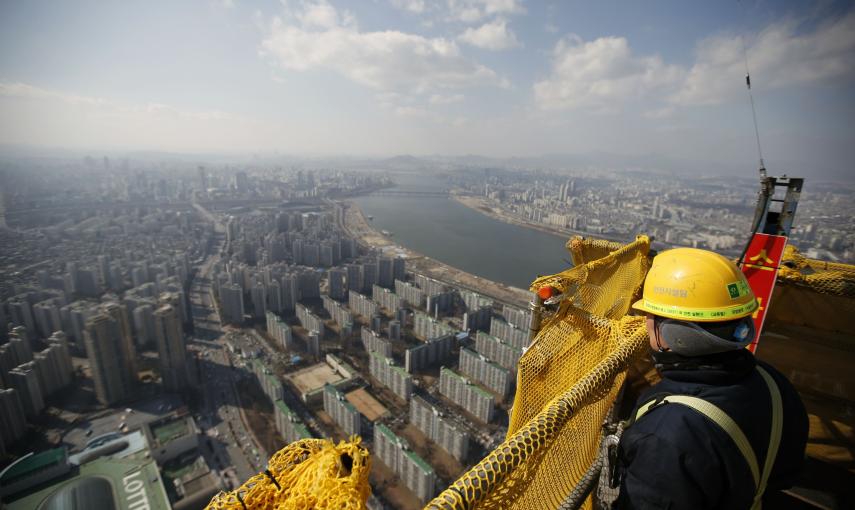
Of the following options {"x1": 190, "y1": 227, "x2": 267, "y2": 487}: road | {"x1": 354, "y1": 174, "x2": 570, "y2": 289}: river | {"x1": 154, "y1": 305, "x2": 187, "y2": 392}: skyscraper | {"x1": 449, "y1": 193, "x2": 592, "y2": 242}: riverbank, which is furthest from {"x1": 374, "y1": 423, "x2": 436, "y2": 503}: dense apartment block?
{"x1": 449, "y1": 193, "x2": 592, "y2": 242}: riverbank

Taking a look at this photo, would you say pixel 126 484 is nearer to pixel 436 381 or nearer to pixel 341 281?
pixel 436 381

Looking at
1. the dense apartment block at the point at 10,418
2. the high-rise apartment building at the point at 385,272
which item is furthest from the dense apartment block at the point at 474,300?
the dense apartment block at the point at 10,418

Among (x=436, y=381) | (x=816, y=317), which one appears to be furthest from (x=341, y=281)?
(x=816, y=317)

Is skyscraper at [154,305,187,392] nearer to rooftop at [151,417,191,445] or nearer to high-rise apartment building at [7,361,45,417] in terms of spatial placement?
rooftop at [151,417,191,445]

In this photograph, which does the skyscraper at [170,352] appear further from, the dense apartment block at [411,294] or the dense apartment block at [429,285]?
the dense apartment block at [429,285]

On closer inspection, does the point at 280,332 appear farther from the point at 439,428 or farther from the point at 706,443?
the point at 706,443

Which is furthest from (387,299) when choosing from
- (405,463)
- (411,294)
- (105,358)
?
(105,358)
